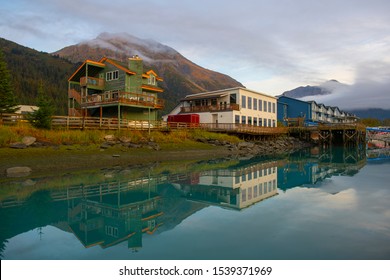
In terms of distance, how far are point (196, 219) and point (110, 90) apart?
31923 mm

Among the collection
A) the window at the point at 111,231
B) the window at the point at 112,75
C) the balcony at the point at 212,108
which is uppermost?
the window at the point at 112,75

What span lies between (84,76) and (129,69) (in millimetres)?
6905

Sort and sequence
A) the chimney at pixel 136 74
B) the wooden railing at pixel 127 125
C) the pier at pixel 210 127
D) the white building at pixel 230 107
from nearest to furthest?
the wooden railing at pixel 127 125 < the pier at pixel 210 127 < the chimney at pixel 136 74 < the white building at pixel 230 107

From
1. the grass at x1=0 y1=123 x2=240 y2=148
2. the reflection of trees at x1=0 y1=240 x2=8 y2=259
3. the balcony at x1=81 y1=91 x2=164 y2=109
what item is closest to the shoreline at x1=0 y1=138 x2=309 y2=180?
the grass at x1=0 y1=123 x2=240 y2=148

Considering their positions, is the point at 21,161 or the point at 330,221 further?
the point at 21,161

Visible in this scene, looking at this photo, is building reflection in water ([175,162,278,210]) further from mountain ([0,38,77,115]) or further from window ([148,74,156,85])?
mountain ([0,38,77,115])

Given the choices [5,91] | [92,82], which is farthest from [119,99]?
[5,91]

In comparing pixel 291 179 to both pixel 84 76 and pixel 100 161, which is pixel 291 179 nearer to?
pixel 100 161

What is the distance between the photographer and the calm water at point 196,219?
7.90 meters

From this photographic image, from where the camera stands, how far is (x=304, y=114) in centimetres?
7200

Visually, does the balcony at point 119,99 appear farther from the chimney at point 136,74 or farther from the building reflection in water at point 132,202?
the building reflection in water at point 132,202

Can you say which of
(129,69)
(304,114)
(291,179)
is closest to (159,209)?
(291,179)

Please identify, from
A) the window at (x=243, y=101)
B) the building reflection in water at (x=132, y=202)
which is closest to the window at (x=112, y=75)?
the window at (x=243, y=101)

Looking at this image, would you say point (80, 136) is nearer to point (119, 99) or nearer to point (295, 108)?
point (119, 99)
